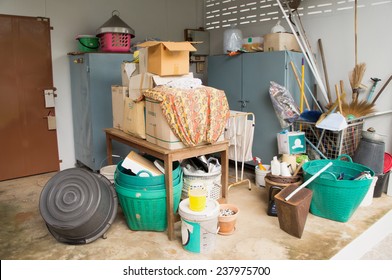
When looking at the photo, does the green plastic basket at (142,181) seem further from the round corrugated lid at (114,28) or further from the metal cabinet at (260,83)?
the round corrugated lid at (114,28)

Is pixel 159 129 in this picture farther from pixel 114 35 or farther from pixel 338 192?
pixel 114 35

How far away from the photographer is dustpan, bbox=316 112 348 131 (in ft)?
10.3

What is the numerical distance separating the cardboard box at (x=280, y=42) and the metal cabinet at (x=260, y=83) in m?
0.12

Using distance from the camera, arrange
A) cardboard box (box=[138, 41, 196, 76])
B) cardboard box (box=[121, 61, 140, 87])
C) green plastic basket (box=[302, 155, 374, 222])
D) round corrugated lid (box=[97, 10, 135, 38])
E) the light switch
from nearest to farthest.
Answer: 1. cardboard box (box=[138, 41, 196, 76])
2. green plastic basket (box=[302, 155, 374, 222])
3. cardboard box (box=[121, 61, 140, 87])
4. round corrugated lid (box=[97, 10, 135, 38])
5. the light switch

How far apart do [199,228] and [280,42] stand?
7.72 feet

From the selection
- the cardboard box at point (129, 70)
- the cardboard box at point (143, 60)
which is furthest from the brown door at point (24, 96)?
the cardboard box at point (143, 60)

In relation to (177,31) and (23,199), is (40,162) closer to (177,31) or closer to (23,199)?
(23,199)

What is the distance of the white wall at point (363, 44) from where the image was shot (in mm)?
3455

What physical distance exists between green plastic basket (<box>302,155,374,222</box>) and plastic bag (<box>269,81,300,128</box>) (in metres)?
0.72

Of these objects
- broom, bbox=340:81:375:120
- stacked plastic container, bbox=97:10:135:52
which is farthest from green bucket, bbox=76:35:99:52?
broom, bbox=340:81:375:120

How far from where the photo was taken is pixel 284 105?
3658mm

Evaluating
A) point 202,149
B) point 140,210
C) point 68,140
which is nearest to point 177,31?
point 68,140

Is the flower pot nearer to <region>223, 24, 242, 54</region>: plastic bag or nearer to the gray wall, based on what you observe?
Answer: the gray wall

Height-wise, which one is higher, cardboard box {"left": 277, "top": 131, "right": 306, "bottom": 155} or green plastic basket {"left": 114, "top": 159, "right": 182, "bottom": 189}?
cardboard box {"left": 277, "top": 131, "right": 306, "bottom": 155}
